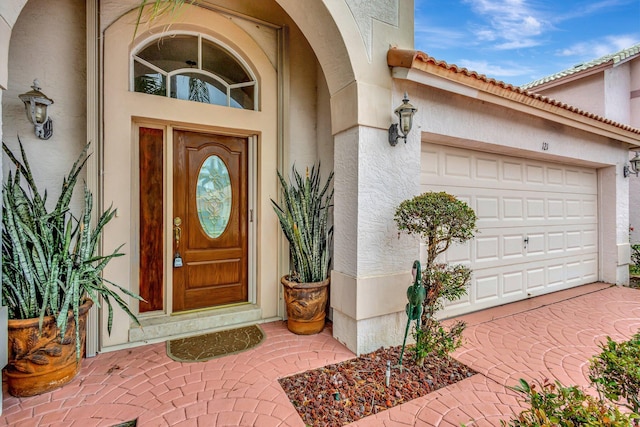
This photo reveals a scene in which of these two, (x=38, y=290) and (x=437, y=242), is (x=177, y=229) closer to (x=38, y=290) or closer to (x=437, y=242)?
(x=38, y=290)

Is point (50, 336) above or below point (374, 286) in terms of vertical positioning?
below

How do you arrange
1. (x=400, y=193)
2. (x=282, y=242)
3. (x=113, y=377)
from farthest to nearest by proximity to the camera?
(x=282, y=242) < (x=400, y=193) < (x=113, y=377)

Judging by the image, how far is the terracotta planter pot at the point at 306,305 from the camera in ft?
11.3

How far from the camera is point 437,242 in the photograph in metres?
2.88

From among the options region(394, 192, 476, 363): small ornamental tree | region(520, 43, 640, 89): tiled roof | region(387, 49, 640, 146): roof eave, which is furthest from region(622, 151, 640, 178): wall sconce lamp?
region(394, 192, 476, 363): small ornamental tree

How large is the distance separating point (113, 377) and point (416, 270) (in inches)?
114

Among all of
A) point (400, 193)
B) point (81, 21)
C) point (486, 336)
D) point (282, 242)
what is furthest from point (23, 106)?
point (486, 336)

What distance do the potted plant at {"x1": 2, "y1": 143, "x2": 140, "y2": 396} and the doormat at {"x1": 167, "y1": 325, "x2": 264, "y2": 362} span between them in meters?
0.85

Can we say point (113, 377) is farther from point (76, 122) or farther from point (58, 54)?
point (58, 54)

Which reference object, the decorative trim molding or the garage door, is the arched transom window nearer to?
the decorative trim molding

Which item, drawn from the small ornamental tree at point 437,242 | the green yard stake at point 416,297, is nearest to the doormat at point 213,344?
the green yard stake at point 416,297

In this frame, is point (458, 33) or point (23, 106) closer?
point (23, 106)

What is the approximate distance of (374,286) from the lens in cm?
315

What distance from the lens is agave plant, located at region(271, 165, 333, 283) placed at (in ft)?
11.7
